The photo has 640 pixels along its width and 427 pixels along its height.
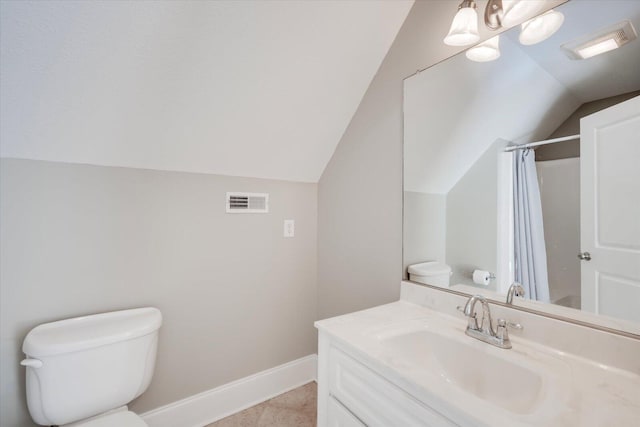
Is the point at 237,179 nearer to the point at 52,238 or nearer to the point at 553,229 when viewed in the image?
the point at 52,238

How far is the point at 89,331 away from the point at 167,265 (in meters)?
0.43

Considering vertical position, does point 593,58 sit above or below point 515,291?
above

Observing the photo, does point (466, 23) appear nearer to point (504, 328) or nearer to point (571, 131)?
point (571, 131)

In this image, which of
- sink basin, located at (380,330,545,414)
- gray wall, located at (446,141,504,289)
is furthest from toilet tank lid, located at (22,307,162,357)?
gray wall, located at (446,141,504,289)

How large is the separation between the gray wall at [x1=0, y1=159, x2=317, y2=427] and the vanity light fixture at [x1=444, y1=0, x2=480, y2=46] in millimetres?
1240

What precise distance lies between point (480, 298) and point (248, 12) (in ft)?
4.62

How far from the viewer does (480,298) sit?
1.02 m

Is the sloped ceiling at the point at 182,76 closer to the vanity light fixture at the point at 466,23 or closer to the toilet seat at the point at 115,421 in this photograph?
the vanity light fixture at the point at 466,23

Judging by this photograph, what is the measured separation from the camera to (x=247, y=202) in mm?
1818

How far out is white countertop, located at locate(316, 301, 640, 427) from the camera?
2.07ft

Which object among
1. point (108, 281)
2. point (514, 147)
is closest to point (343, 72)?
point (514, 147)

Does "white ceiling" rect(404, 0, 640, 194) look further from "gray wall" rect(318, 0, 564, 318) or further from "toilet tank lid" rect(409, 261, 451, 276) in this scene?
"toilet tank lid" rect(409, 261, 451, 276)

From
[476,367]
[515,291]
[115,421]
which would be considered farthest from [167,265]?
[515,291]

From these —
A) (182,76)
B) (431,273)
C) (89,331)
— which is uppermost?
(182,76)
